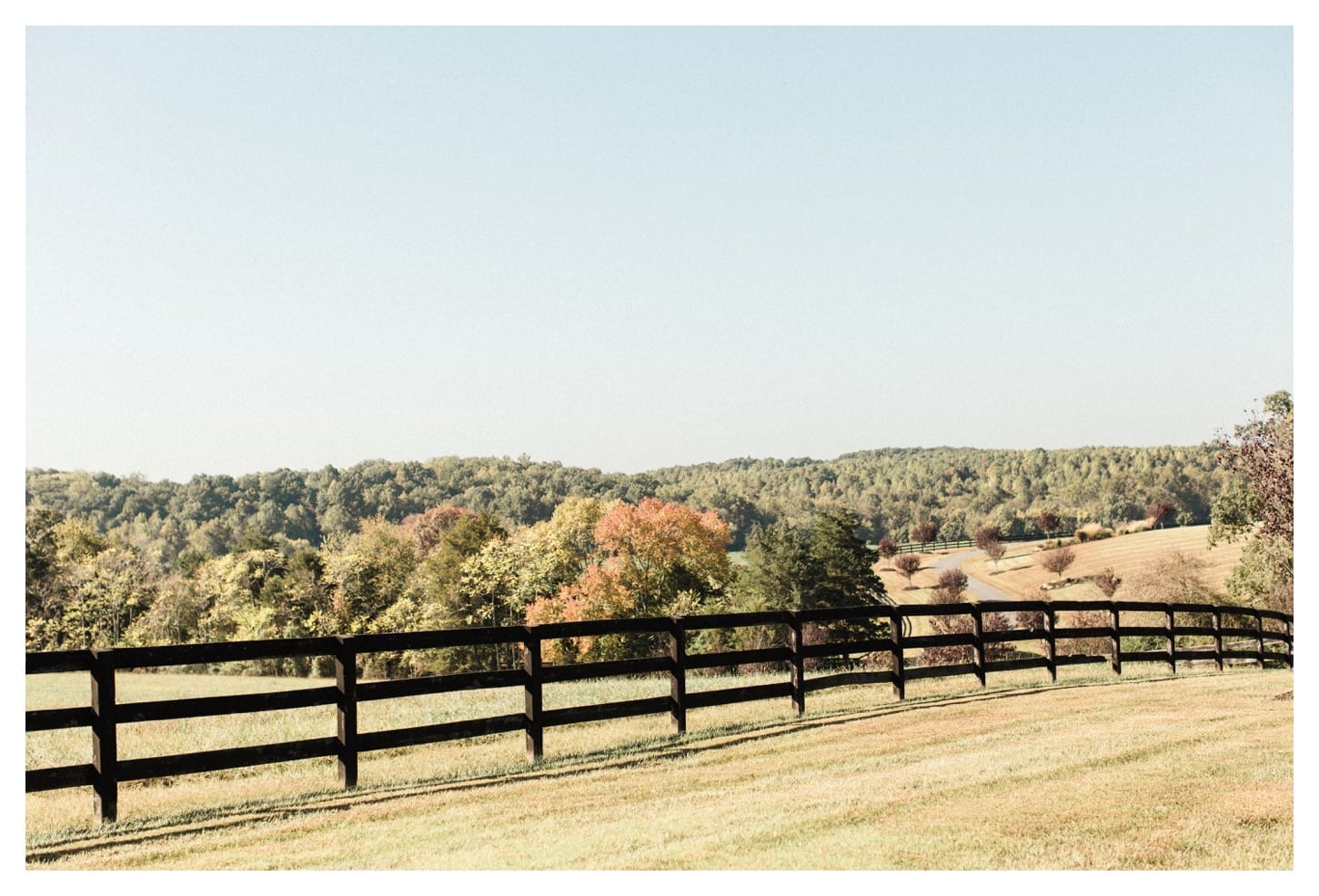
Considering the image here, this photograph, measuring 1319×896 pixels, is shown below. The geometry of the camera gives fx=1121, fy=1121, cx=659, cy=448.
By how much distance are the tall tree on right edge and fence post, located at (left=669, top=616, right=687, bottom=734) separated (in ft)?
21.6

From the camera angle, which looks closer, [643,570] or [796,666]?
[796,666]

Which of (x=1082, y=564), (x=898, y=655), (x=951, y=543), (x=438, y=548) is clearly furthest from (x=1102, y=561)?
(x=898, y=655)

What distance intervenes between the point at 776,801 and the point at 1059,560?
94525mm

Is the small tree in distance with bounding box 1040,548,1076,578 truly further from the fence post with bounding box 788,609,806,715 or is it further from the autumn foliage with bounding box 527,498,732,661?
the fence post with bounding box 788,609,806,715

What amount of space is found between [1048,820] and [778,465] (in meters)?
141

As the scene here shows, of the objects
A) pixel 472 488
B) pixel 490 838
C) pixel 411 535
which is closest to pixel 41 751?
pixel 490 838

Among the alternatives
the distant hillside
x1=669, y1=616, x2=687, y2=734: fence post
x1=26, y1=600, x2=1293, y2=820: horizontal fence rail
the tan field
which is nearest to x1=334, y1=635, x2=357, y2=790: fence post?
x1=26, y1=600, x2=1293, y2=820: horizontal fence rail

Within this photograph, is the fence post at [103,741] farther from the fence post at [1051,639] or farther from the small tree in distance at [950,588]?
the small tree in distance at [950,588]

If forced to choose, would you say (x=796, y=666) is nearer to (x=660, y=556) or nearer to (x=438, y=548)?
(x=660, y=556)

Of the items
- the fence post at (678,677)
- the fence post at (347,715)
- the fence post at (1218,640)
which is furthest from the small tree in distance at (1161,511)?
the fence post at (347,715)

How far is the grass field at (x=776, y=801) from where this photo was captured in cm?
697

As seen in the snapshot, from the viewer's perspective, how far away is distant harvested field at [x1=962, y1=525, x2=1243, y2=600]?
7812 cm

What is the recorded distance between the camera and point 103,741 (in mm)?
8602

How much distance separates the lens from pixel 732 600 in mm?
55312
